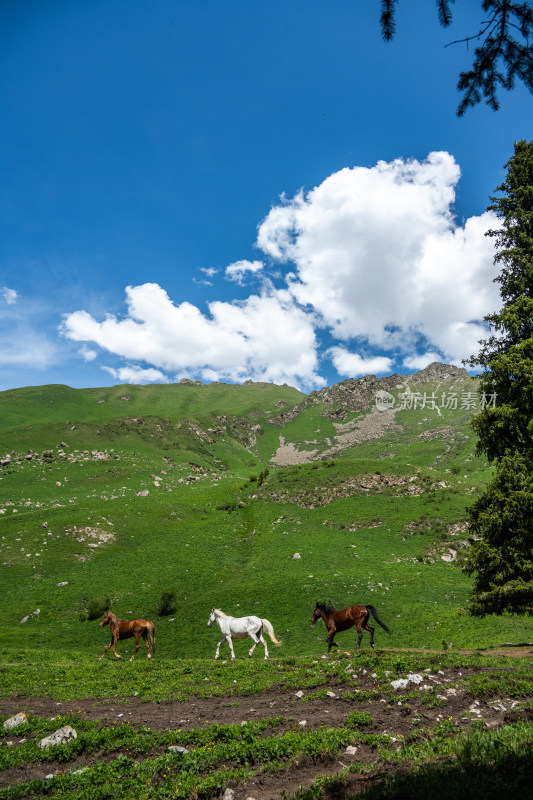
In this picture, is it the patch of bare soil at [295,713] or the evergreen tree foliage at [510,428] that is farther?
the evergreen tree foliage at [510,428]

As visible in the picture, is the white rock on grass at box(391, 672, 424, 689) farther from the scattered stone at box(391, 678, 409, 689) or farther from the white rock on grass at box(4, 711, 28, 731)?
the white rock on grass at box(4, 711, 28, 731)

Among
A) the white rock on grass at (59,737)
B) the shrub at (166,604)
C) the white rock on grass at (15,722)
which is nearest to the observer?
the white rock on grass at (59,737)

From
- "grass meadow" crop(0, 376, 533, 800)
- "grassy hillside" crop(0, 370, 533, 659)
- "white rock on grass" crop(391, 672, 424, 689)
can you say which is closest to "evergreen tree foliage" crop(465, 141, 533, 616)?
"grass meadow" crop(0, 376, 533, 800)

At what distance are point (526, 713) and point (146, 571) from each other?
126ft

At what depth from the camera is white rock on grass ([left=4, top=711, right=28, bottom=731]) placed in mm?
9828

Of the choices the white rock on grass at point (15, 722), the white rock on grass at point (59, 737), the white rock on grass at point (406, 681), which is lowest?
the white rock on grass at point (406, 681)

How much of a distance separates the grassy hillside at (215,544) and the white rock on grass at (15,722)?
50.7 feet

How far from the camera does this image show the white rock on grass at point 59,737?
891 centimetres

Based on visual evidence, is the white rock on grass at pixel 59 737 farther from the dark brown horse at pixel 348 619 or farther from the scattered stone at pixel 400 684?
the dark brown horse at pixel 348 619

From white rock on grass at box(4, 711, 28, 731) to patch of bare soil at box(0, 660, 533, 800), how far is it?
30 centimetres

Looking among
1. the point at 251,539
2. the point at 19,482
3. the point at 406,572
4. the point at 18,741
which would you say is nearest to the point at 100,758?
the point at 18,741

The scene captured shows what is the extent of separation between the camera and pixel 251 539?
51156 millimetres

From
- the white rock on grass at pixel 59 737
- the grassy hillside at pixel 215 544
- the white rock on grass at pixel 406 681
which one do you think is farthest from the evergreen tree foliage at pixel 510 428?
the white rock on grass at pixel 59 737

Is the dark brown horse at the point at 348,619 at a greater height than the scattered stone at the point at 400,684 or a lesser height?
lesser
